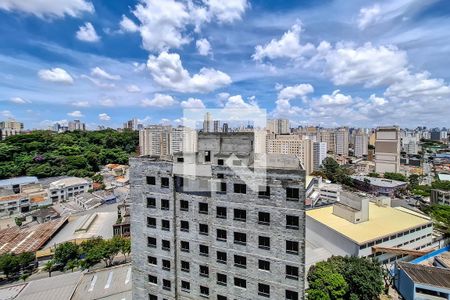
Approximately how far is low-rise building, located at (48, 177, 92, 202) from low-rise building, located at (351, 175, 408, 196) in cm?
7549

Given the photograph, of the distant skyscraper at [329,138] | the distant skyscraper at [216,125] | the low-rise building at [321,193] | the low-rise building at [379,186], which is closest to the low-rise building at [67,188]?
the low-rise building at [321,193]

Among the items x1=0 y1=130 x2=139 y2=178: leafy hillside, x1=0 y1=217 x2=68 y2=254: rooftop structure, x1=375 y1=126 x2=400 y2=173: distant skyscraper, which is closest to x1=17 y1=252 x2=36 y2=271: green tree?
x1=0 y1=217 x2=68 y2=254: rooftop structure

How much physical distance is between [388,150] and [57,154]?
366ft

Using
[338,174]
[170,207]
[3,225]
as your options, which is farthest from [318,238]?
[3,225]

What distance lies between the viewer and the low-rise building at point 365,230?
26.0 metres

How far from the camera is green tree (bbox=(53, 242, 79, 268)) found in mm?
27078

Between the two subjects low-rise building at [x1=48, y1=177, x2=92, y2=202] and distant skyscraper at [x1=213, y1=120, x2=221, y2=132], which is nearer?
distant skyscraper at [x1=213, y1=120, x2=221, y2=132]

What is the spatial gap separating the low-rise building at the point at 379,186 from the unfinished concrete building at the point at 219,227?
62864 millimetres

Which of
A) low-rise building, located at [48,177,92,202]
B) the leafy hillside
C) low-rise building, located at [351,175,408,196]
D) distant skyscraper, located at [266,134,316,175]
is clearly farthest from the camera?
distant skyscraper, located at [266,134,316,175]

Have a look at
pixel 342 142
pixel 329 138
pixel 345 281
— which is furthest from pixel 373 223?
pixel 329 138

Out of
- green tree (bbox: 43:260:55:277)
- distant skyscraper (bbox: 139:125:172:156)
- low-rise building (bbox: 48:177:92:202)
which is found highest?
distant skyscraper (bbox: 139:125:172:156)

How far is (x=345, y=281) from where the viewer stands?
18.8 m

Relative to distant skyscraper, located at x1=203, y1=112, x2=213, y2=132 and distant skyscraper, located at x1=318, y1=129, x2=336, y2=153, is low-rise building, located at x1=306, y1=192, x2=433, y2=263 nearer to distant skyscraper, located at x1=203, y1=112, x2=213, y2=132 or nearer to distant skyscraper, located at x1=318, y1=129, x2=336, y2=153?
distant skyscraper, located at x1=203, y1=112, x2=213, y2=132

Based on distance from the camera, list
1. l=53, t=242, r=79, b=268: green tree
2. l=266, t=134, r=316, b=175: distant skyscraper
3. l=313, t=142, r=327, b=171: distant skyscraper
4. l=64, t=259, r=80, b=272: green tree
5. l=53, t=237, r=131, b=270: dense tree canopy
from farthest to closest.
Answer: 1. l=313, t=142, r=327, b=171: distant skyscraper
2. l=266, t=134, r=316, b=175: distant skyscraper
3. l=53, t=242, r=79, b=268: green tree
4. l=64, t=259, r=80, b=272: green tree
5. l=53, t=237, r=131, b=270: dense tree canopy
